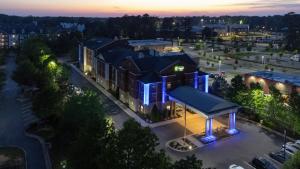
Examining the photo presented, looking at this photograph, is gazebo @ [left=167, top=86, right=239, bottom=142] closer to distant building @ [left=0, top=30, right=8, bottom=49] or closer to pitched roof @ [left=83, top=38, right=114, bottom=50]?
pitched roof @ [left=83, top=38, right=114, bottom=50]

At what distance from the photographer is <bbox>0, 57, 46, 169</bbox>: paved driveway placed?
27.8 m

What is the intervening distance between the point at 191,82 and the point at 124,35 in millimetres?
93893

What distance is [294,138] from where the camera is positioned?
105 ft

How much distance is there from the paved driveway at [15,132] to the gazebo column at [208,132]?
602 inches

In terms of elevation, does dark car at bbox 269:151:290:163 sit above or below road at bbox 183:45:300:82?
below

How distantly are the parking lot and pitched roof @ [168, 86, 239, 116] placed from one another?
3013 mm

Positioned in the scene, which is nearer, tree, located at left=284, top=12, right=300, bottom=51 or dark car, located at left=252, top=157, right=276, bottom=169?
dark car, located at left=252, top=157, right=276, bottom=169

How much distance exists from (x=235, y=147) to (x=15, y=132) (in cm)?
2235

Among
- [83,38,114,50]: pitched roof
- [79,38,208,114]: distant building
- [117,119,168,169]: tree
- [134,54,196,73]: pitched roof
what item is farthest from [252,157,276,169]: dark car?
[83,38,114,50]: pitched roof

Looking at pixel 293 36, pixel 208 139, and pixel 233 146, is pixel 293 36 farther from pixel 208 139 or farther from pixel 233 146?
pixel 233 146

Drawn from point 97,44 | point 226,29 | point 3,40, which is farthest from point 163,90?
point 226,29

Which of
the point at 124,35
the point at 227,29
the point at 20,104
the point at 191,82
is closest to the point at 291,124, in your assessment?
the point at 191,82

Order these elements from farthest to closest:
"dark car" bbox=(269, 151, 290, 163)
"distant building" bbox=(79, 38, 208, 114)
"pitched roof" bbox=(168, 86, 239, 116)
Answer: "distant building" bbox=(79, 38, 208, 114) < "pitched roof" bbox=(168, 86, 239, 116) < "dark car" bbox=(269, 151, 290, 163)

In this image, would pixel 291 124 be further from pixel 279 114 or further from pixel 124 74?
pixel 124 74
